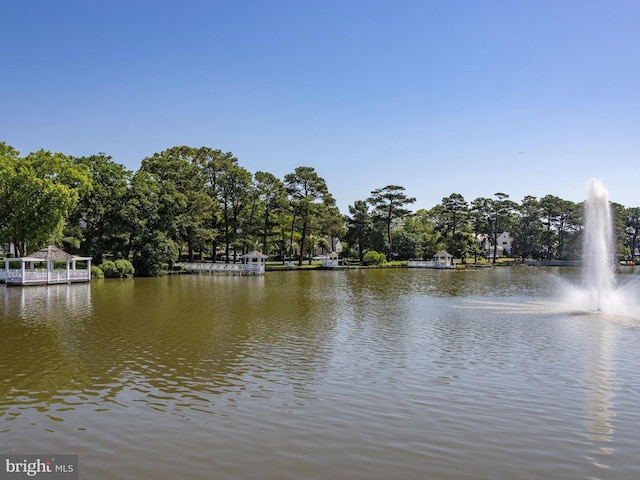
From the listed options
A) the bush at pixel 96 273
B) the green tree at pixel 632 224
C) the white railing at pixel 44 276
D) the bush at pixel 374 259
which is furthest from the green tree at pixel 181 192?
the green tree at pixel 632 224

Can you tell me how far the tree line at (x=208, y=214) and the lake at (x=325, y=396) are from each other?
2451cm

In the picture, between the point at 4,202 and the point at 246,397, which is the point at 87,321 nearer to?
the point at 246,397

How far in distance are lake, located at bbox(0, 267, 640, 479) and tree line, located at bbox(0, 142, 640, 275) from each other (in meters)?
24.5

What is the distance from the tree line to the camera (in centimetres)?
4025

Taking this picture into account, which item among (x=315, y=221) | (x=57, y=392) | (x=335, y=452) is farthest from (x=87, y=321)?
(x=315, y=221)

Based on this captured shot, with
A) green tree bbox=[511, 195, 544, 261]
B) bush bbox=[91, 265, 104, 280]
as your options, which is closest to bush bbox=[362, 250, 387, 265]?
green tree bbox=[511, 195, 544, 261]

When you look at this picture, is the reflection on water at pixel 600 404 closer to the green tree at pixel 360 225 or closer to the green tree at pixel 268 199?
the green tree at pixel 268 199

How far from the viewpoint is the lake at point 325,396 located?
690cm

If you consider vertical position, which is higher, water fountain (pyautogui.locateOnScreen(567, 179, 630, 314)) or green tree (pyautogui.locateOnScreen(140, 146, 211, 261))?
green tree (pyautogui.locateOnScreen(140, 146, 211, 261))

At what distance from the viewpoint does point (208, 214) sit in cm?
5766

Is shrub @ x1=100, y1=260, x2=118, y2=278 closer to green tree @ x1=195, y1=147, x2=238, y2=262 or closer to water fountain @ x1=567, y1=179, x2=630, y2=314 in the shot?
green tree @ x1=195, y1=147, x2=238, y2=262

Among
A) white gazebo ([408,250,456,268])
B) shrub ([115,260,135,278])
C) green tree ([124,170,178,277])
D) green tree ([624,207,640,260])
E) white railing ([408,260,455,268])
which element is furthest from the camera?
green tree ([624,207,640,260])

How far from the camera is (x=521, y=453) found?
7.12 metres

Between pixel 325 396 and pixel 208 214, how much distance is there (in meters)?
49.9
